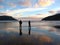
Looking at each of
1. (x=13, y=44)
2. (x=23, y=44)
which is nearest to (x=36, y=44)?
(x=23, y=44)

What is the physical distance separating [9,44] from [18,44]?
779 mm

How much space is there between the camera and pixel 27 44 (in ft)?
42.3

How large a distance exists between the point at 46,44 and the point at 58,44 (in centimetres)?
103

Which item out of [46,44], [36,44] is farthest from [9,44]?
[46,44]

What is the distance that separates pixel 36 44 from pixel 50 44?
1.22 metres

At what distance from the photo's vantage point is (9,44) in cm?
1286

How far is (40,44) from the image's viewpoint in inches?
512

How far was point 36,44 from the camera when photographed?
1304cm

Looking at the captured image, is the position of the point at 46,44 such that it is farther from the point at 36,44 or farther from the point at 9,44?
the point at 9,44

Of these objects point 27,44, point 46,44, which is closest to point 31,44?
point 27,44

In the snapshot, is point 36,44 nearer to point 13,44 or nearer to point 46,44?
point 46,44

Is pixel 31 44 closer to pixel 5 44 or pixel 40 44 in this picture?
pixel 40 44

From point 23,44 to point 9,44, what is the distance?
1.22 metres

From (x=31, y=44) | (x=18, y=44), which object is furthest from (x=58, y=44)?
(x=18, y=44)
